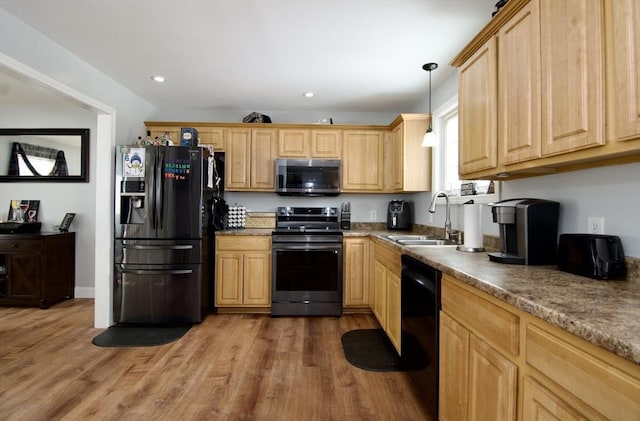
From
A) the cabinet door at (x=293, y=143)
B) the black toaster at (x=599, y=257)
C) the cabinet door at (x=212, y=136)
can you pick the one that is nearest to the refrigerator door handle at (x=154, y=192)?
the cabinet door at (x=212, y=136)

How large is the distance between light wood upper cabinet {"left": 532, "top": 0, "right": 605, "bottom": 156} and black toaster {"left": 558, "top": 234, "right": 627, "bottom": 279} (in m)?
0.38

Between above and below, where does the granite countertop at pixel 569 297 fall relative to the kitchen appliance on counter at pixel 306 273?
above

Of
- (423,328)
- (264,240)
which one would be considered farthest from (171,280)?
(423,328)

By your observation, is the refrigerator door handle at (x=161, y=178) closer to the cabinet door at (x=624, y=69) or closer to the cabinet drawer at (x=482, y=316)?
the cabinet drawer at (x=482, y=316)

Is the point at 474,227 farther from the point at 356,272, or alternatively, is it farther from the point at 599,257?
the point at 356,272

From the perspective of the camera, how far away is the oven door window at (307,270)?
3219 millimetres

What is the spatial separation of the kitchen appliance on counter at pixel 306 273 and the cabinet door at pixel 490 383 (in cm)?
208

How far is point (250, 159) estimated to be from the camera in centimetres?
362

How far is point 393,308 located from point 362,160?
1.88 meters

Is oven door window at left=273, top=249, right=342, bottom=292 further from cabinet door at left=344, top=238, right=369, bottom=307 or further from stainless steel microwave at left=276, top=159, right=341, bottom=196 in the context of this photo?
stainless steel microwave at left=276, top=159, right=341, bottom=196

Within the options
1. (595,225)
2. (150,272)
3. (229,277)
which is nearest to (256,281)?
(229,277)

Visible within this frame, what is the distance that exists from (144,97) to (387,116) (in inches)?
118

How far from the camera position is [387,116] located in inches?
158

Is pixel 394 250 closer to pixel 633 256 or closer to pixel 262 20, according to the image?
pixel 633 256
